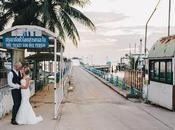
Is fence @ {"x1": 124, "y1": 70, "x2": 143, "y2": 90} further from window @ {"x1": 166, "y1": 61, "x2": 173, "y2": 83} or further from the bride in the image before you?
the bride

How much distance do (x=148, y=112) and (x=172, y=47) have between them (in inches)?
107

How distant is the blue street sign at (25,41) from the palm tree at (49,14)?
12.0 metres

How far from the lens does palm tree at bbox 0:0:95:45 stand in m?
28.7

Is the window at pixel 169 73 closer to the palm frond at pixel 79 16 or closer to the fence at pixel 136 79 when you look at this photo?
the fence at pixel 136 79

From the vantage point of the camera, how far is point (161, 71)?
2047cm

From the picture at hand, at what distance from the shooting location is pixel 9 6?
29.7 meters

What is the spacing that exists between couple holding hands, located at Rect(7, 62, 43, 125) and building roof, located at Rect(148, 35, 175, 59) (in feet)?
21.6

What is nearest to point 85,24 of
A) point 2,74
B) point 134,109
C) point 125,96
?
point 125,96

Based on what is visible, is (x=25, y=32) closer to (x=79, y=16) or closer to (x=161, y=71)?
(x=161, y=71)

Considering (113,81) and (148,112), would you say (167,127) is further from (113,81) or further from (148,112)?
(113,81)

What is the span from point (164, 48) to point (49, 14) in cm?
1027

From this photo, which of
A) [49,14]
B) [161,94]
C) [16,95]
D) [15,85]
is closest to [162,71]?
[161,94]

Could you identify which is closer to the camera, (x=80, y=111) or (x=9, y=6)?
(x=80, y=111)

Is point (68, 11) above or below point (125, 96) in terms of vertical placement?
above
